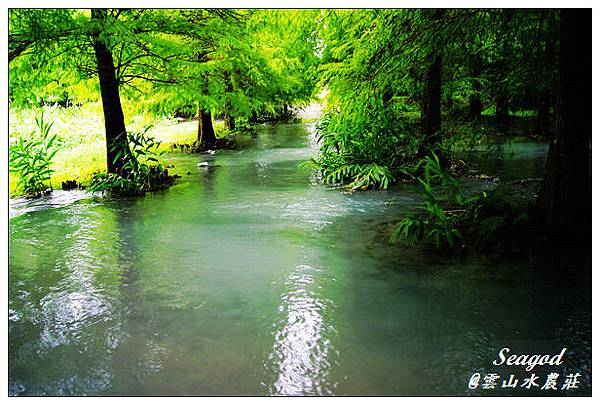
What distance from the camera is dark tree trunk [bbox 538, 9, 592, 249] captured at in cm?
488

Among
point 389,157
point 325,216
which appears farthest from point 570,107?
point 389,157

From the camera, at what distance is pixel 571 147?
511cm

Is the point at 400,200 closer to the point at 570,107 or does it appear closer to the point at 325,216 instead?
the point at 325,216

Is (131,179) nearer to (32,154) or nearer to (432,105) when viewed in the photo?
(32,154)

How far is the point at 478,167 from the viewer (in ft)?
35.9

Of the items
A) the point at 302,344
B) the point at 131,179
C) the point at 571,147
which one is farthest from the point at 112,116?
the point at 571,147

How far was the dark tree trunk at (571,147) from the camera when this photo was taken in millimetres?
4875

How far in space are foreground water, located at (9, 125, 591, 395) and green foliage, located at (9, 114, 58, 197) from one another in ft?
1.67

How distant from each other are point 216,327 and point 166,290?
0.84 m

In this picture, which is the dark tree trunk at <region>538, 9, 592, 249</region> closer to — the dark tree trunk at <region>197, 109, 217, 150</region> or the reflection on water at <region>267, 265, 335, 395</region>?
the reflection on water at <region>267, 265, 335, 395</region>

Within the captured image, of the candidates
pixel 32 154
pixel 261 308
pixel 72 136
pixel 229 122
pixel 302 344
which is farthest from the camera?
pixel 229 122

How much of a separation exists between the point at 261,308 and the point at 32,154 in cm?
239

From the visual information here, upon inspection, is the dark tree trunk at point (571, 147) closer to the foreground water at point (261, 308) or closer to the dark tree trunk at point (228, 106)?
the foreground water at point (261, 308)

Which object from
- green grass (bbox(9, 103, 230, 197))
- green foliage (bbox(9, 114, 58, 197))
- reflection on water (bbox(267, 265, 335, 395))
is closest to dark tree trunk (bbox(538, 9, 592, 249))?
reflection on water (bbox(267, 265, 335, 395))
